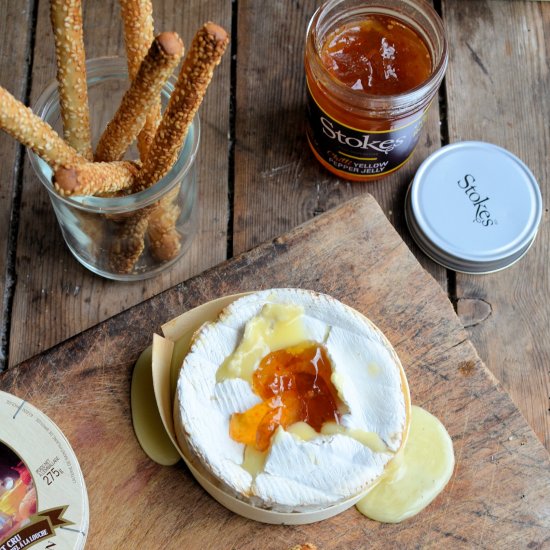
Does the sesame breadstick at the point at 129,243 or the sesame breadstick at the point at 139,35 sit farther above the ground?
the sesame breadstick at the point at 139,35

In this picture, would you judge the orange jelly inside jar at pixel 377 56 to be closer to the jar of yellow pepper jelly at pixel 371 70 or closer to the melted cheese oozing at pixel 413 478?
the jar of yellow pepper jelly at pixel 371 70

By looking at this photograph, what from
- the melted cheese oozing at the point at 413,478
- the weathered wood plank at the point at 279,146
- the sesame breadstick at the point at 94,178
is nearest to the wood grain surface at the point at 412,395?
the melted cheese oozing at the point at 413,478

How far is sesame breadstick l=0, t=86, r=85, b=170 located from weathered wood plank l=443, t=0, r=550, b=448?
78 cm

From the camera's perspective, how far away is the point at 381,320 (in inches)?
56.3

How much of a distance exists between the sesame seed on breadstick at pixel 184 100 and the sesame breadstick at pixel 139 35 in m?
0.05

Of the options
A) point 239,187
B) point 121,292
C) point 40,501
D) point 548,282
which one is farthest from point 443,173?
point 40,501

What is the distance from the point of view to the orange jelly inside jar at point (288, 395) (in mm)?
1236

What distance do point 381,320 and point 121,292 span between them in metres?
0.47

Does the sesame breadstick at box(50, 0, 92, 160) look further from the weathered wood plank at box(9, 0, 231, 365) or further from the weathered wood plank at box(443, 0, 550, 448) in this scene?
the weathered wood plank at box(443, 0, 550, 448)

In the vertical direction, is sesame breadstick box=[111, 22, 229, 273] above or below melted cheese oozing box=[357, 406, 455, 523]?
above

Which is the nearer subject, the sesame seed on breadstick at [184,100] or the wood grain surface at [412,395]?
the sesame seed on breadstick at [184,100]

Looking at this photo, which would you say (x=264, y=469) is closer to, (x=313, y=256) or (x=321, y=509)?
(x=321, y=509)

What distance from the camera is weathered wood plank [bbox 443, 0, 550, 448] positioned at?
1.55m

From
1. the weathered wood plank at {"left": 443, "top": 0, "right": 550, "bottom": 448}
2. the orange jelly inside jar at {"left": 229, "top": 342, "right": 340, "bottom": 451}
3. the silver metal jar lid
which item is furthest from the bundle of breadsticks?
the weathered wood plank at {"left": 443, "top": 0, "right": 550, "bottom": 448}
